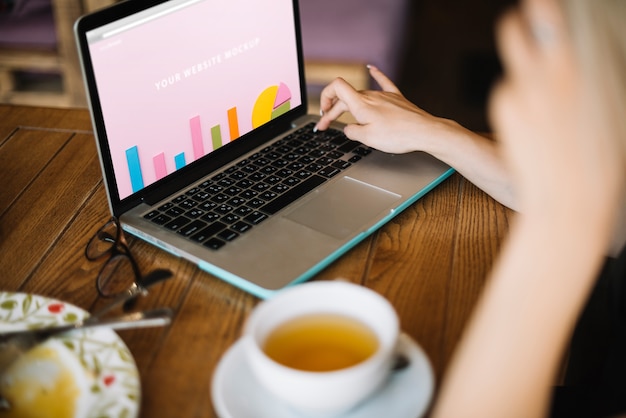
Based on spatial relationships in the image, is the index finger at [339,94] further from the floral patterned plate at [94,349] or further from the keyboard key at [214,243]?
the floral patterned plate at [94,349]

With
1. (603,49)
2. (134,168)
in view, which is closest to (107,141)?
(134,168)

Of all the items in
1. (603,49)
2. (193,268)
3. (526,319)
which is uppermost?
(603,49)

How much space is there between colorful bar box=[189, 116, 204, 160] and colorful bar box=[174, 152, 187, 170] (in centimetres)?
2

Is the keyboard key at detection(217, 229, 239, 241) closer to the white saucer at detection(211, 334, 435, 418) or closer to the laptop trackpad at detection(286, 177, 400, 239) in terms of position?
the laptop trackpad at detection(286, 177, 400, 239)

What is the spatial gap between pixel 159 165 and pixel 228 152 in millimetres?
128

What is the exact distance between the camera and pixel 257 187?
3.32 feet

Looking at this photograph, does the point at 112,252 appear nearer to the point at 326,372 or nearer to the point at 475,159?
the point at 326,372

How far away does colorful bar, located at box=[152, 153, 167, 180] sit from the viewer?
985mm

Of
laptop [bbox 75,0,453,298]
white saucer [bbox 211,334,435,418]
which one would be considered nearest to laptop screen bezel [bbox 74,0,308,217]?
laptop [bbox 75,0,453,298]

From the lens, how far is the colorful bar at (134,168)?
950mm

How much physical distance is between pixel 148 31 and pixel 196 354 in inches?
17.3

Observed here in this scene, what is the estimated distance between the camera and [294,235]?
2.94 feet

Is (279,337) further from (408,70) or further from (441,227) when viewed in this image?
(408,70)

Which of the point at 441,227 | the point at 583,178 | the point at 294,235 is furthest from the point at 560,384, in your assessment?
the point at 583,178
